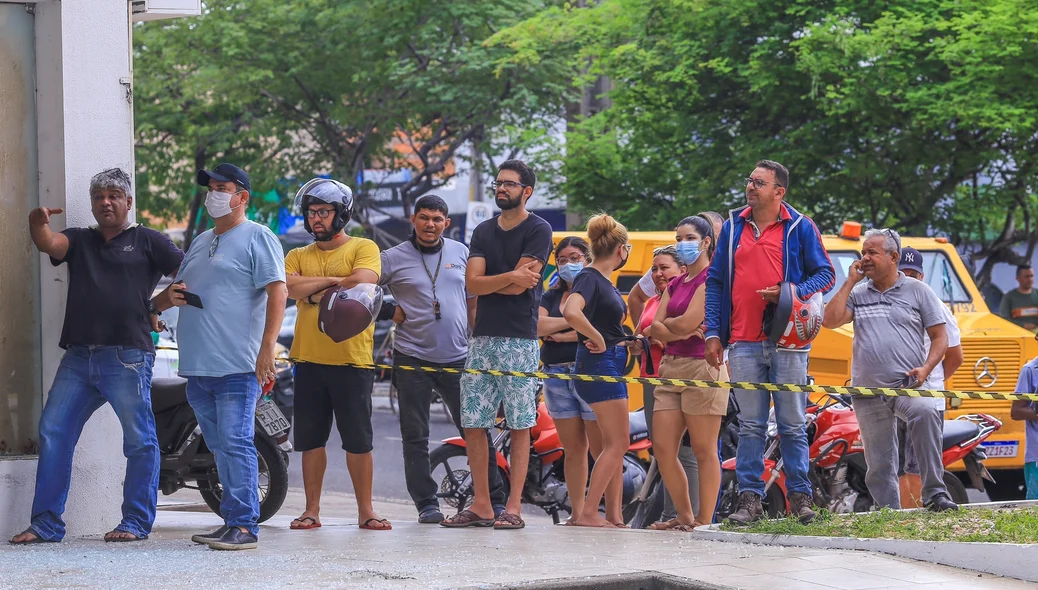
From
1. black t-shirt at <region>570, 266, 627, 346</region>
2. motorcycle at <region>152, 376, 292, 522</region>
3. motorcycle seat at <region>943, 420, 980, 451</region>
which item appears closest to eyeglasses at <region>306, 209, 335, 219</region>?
motorcycle at <region>152, 376, 292, 522</region>

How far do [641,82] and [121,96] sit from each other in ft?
42.6

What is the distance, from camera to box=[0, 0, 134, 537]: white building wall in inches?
298

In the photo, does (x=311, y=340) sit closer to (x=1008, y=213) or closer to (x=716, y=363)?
(x=716, y=363)

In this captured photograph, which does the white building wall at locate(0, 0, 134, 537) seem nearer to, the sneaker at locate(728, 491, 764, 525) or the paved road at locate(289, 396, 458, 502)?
the sneaker at locate(728, 491, 764, 525)

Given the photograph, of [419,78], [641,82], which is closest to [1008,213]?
[641,82]

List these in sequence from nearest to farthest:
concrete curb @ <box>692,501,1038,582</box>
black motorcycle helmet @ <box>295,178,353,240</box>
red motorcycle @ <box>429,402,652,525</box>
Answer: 1. concrete curb @ <box>692,501,1038,582</box>
2. black motorcycle helmet @ <box>295,178,353,240</box>
3. red motorcycle @ <box>429,402,652,525</box>

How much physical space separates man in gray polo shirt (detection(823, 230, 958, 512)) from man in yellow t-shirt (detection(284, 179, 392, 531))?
2862mm

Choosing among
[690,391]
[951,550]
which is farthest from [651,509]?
[951,550]

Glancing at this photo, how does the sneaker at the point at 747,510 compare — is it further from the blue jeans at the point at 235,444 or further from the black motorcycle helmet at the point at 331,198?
the black motorcycle helmet at the point at 331,198

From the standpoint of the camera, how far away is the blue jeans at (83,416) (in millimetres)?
7121

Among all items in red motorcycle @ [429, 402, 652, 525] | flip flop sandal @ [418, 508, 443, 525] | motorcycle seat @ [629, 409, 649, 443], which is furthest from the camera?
→ motorcycle seat @ [629, 409, 649, 443]

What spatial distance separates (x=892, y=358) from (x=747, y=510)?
1575 mm

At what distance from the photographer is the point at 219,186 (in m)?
7.12

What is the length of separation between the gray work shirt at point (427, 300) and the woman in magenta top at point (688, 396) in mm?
1230
